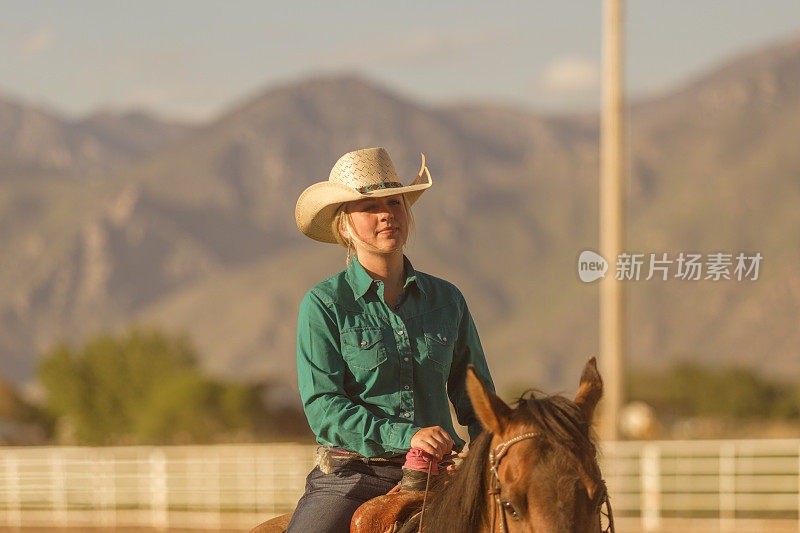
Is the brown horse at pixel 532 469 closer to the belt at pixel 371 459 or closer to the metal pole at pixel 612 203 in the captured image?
the belt at pixel 371 459

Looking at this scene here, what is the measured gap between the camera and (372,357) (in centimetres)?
450

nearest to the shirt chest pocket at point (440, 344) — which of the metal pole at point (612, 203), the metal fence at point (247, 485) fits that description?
the metal pole at point (612, 203)

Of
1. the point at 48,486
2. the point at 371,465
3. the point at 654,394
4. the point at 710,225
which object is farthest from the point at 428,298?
the point at 710,225

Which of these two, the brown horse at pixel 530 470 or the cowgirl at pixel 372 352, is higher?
the cowgirl at pixel 372 352

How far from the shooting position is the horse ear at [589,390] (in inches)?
155

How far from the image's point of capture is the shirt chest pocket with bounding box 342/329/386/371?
4.50 metres

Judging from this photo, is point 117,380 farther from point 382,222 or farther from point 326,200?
point 382,222

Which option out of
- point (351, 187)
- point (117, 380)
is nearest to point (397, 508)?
point (351, 187)

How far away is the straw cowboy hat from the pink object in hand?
40.6 inches

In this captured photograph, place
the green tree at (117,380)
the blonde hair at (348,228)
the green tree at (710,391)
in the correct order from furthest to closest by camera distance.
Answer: the green tree at (710,391) < the green tree at (117,380) < the blonde hair at (348,228)

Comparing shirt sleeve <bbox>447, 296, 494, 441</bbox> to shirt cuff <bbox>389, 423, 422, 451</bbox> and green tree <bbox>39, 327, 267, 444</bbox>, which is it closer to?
shirt cuff <bbox>389, 423, 422, 451</bbox>

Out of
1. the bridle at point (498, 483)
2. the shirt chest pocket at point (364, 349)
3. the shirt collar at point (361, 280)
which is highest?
the shirt collar at point (361, 280)

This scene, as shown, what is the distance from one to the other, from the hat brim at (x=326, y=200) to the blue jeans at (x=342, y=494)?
101cm

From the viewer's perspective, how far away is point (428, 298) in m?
4.73
